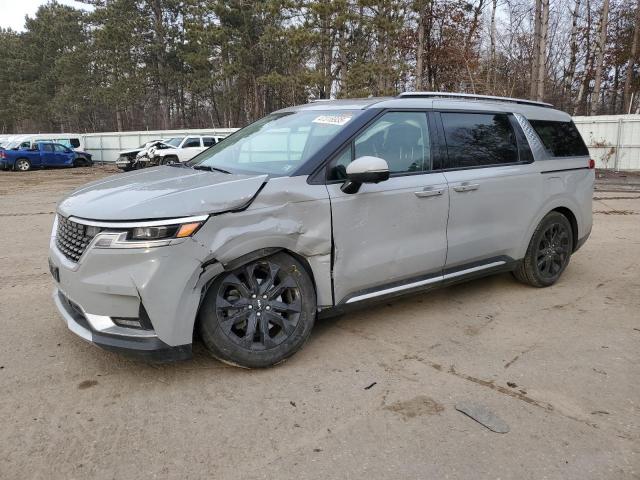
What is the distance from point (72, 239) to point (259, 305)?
1.23 meters

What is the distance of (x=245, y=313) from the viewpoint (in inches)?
131

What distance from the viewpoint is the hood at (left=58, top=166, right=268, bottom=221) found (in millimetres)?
2986

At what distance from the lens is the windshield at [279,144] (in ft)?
12.1

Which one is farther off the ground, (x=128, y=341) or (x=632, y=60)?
(x=632, y=60)

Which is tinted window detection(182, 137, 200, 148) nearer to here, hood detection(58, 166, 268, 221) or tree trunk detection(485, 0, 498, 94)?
tree trunk detection(485, 0, 498, 94)

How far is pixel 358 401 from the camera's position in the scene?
10.1 ft

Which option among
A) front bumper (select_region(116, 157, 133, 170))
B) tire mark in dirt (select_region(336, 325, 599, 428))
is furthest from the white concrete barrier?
tire mark in dirt (select_region(336, 325, 599, 428))

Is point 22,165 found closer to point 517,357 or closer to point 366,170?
point 366,170

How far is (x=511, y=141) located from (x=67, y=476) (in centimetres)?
423

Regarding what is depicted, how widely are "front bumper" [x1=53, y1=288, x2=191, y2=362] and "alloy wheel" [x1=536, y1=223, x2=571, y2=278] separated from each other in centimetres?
362

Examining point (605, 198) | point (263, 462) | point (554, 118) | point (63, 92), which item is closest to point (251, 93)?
point (63, 92)

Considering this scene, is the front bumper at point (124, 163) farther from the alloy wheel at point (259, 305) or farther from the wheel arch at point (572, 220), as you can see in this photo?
the alloy wheel at point (259, 305)

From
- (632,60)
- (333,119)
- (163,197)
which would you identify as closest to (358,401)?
(163,197)

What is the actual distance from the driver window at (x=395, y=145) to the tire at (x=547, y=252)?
166 centimetres
